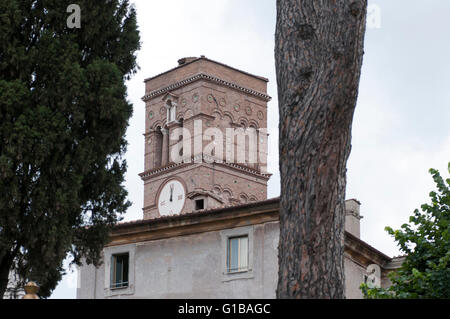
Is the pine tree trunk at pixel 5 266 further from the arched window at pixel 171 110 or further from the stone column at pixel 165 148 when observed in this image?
the arched window at pixel 171 110

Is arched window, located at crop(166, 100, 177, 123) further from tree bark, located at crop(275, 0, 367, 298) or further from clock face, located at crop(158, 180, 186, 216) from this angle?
tree bark, located at crop(275, 0, 367, 298)

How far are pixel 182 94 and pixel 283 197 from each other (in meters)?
52.7

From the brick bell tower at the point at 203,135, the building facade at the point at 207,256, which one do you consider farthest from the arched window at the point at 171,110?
the building facade at the point at 207,256

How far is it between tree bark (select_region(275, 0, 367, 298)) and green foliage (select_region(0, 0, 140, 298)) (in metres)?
5.27

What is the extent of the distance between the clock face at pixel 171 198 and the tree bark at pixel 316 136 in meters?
48.9

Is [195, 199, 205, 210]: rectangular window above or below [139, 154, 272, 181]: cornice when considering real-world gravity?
below

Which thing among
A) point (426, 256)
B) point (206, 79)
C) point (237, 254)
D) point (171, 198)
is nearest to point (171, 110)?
point (206, 79)

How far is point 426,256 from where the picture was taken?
1739 centimetres

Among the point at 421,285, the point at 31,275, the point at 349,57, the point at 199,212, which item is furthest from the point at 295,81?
the point at 199,212

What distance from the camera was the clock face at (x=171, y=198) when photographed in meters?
57.2

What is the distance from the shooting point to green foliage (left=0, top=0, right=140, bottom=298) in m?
12.7

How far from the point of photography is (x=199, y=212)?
Result: 861 inches

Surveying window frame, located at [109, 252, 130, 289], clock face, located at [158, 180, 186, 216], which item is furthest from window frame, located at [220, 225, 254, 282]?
clock face, located at [158, 180, 186, 216]

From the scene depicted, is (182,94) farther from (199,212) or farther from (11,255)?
(11,255)
